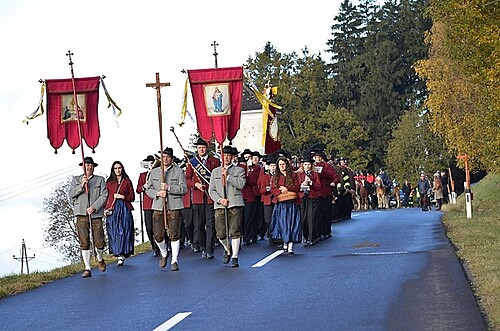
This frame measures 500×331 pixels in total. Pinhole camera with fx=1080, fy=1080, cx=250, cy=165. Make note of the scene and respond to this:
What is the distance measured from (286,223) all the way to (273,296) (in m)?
6.97

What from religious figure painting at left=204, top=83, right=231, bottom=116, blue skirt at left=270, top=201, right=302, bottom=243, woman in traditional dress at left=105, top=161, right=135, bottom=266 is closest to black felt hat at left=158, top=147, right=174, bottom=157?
religious figure painting at left=204, top=83, right=231, bottom=116

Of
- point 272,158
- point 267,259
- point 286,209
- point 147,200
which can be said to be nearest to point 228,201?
point 267,259

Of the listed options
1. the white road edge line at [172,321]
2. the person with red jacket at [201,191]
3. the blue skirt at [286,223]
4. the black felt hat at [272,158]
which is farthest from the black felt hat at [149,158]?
the white road edge line at [172,321]

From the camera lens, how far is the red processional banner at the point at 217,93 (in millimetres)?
19031

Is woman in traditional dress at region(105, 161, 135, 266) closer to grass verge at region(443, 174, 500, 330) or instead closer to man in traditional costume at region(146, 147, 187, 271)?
man in traditional costume at region(146, 147, 187, 271)

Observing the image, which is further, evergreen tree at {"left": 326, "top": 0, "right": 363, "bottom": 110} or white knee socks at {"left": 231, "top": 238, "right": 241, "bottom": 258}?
evergreen tree at {"left": 326, "top": 0, "right": 363, "bottom": 110}

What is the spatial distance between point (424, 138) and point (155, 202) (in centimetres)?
6340

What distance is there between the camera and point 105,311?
12484mm

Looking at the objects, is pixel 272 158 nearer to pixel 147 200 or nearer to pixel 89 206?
pixel 147 200

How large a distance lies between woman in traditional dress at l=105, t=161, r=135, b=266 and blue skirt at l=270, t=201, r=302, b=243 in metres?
2.69

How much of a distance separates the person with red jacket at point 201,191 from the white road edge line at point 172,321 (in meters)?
8.53

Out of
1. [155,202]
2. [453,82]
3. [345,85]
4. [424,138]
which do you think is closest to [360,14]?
[345,85]

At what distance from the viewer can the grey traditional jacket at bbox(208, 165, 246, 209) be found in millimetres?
17859

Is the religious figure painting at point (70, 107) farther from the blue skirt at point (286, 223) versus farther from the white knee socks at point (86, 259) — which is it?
the blue skirt at point (286, 223)
